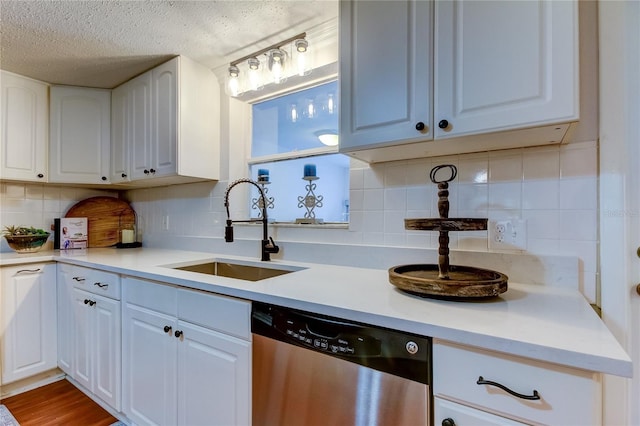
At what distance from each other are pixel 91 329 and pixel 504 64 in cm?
238

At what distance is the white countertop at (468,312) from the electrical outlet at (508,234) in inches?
6.0

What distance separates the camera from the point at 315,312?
96 cm

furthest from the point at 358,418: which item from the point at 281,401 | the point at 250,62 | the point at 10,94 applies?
the point at 10,94

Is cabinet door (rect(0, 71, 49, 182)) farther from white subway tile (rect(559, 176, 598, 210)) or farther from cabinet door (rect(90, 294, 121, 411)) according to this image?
white subway tile (rect(559, 176, 598, 210))

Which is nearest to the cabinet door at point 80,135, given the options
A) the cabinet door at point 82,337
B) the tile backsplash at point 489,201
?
the cabinet door at point 82,337

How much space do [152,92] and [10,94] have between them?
3.37 feet

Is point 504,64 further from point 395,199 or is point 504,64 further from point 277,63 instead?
point 277,63

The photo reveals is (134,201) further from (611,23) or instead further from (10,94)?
(611,23)

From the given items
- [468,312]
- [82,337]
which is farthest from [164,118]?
[468,312]

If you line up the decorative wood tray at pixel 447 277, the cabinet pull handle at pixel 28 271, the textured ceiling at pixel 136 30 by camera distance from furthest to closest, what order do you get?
the cabinet pull handle at pixel 28 271, the textured ceiling at pixel 136 30, the decorative wood tray at pixel 447 277

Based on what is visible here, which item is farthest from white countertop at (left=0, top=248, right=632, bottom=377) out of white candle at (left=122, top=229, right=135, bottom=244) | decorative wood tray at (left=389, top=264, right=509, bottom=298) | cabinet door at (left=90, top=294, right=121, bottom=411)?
white candle at (left=122, top=229, right=135, bottom=244)

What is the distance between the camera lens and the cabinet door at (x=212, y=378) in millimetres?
1134

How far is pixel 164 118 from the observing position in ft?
6.57

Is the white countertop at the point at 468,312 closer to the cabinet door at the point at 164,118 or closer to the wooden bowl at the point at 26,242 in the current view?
the cabinet door at the point at 164,118
